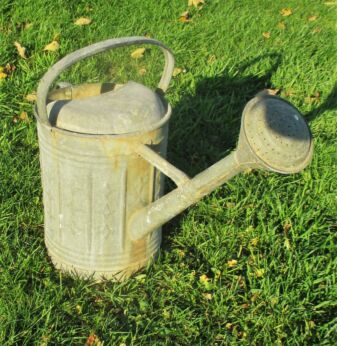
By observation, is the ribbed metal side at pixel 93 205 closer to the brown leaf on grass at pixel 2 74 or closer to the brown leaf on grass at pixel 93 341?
the brown leaf on grass at pixel 93 341

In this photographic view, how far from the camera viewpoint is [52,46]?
3.95m

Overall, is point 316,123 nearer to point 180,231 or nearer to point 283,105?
point 180,231

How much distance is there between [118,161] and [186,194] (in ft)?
0.91

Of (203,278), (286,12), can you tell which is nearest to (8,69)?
(203,278)

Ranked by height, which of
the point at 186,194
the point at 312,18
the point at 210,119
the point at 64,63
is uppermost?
the point at 64,63

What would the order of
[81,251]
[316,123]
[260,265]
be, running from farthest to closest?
1. [316,123]
2. [260,265]
3. [81,251]

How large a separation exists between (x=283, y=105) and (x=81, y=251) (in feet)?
3.29

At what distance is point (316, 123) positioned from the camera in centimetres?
359

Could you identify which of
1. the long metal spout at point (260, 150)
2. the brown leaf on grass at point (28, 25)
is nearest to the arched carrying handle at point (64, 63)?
the long metal spout at point (260, 150)

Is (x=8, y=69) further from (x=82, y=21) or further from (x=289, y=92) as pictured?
(x=289, y=92)

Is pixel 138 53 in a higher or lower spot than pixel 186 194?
lower

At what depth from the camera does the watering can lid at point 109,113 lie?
78.5 inches

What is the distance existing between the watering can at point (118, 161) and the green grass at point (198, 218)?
0.20 m

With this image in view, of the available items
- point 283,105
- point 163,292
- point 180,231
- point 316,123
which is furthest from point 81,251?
point 316,123
